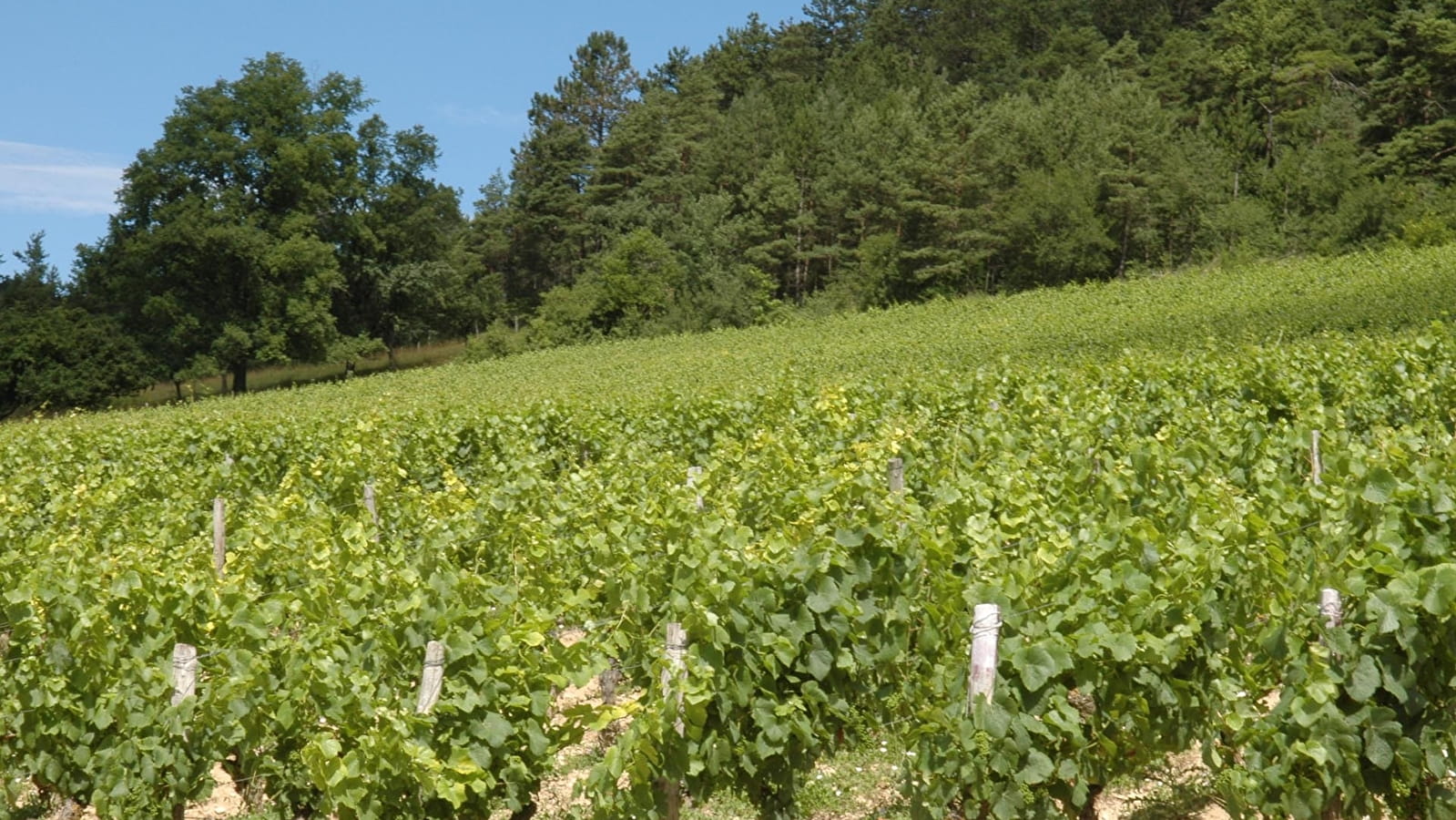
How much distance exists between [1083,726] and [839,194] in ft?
176

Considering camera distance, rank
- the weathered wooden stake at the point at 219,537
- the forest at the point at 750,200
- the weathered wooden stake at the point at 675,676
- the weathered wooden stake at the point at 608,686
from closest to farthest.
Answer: the weathered wooden stake at the point at 675,676 < the weathered wooden stake at the point at 608,686 < the weathered wooden stake at the point at 219,537 < the forest at the point at 750,200

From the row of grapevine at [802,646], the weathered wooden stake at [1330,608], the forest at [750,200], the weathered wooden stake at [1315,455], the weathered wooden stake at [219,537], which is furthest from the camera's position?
the forest at [750,200]

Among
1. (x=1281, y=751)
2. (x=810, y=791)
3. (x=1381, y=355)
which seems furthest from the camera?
(x=1381, y=355)

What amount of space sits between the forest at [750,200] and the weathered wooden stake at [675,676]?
42988 mm

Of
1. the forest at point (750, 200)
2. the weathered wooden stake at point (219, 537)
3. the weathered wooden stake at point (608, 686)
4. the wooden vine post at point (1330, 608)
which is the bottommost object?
the weathered wooden stake at point (608, 686)

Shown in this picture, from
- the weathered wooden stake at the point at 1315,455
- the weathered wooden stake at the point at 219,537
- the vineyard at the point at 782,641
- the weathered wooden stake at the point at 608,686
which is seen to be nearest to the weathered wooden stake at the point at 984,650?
the vineyard at the point at 782,641

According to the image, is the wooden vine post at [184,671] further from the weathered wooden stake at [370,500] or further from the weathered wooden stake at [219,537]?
the weathered wooden stake at [370,500]

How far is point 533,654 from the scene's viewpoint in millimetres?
5156

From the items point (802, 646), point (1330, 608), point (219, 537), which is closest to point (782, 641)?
point (802, 646)

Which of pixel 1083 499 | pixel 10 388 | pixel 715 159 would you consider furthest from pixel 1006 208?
pixel 1083 499

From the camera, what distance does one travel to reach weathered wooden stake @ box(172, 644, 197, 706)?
5.42 m

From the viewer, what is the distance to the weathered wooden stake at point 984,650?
14.3 ft

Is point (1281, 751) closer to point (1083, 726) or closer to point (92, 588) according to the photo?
point (1083, 726)

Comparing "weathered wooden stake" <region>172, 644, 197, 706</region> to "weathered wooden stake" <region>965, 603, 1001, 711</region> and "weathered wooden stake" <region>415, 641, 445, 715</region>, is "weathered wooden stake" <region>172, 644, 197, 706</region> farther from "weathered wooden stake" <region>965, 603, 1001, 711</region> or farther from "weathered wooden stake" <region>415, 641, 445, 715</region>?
"weathered wooden stake" <region>965, 603, 1001, 711</region>
